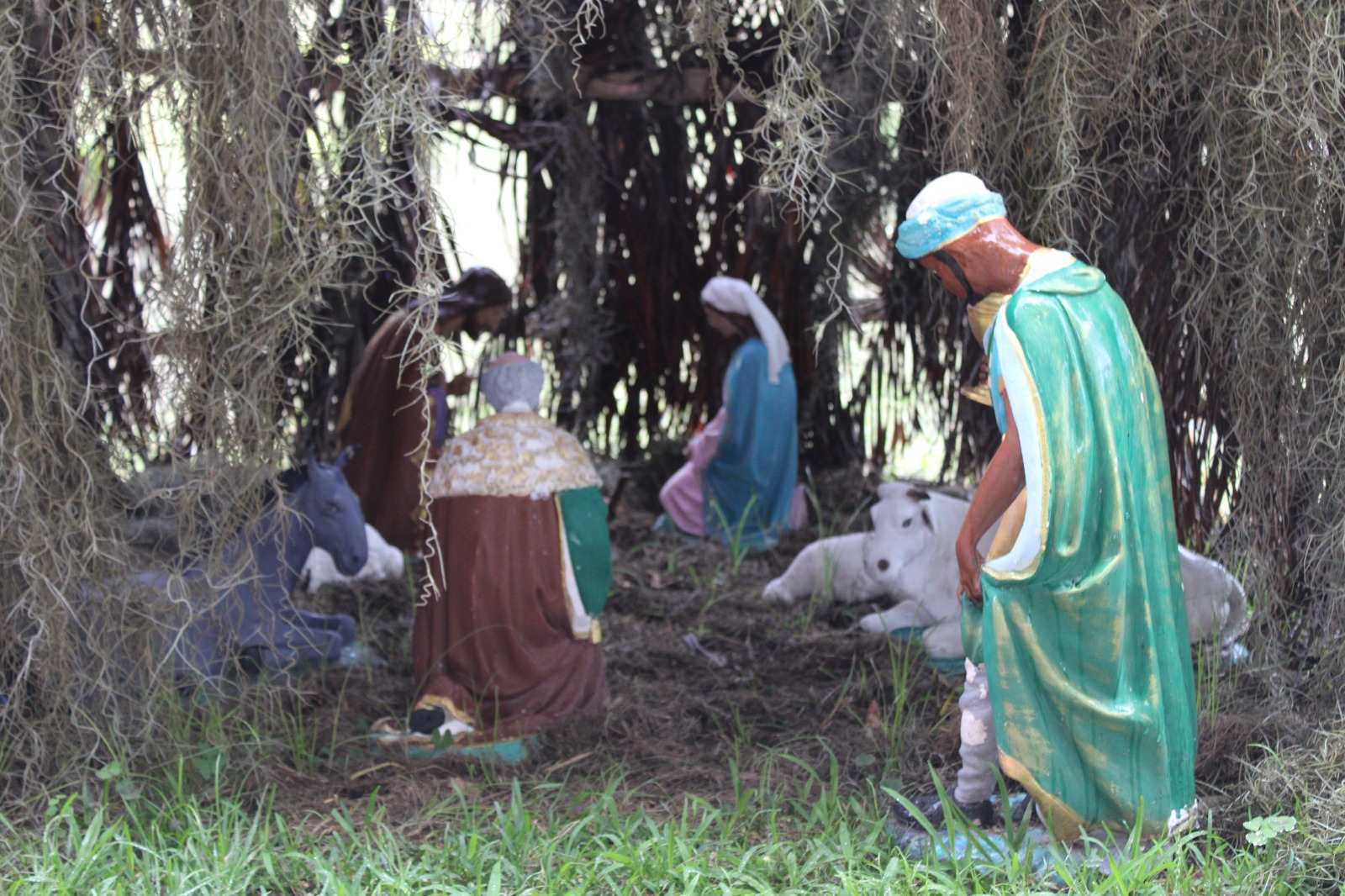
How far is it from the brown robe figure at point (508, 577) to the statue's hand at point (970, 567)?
117cm

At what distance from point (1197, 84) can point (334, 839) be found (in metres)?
2.69

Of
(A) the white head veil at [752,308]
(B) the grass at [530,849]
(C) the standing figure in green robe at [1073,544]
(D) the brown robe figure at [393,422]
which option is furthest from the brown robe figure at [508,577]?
(A) the white head veil at [752,308]

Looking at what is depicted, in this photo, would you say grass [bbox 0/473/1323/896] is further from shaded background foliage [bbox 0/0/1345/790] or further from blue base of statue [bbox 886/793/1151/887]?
shaded background foliage [bbox 0/0/1345/790]

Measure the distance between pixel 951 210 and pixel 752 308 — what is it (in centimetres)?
305

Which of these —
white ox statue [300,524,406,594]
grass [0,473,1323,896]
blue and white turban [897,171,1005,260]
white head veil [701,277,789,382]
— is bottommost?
grass [0,473,1323,896]

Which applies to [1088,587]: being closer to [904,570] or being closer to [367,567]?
[904,570]

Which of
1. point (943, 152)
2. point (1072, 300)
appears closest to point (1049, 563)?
point (1072, 300)

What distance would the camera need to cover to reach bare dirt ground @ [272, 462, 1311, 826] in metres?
3.32

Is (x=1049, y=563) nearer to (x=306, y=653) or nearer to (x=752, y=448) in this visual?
(x=306, y=653)

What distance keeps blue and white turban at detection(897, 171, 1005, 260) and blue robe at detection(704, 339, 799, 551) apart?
298cm

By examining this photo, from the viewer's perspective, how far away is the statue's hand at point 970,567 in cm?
281

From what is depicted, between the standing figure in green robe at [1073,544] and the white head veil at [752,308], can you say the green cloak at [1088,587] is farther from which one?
the white head veil at [752,308]

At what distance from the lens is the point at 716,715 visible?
3.88 metres

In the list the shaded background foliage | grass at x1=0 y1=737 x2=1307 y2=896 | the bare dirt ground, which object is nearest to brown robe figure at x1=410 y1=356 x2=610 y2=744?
the bare dirt ground
